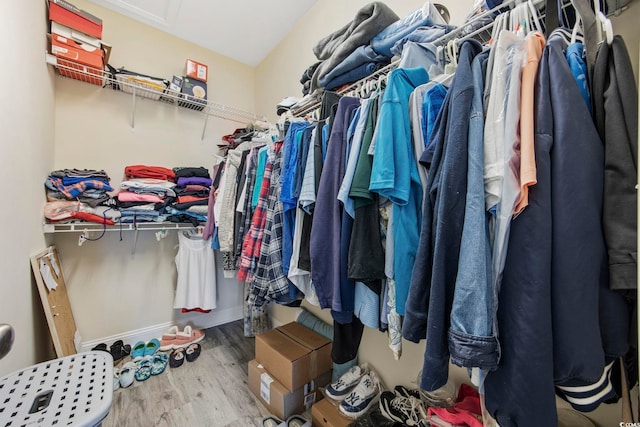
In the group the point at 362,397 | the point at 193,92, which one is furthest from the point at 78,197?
the point at 362,397

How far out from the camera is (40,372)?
777 mm

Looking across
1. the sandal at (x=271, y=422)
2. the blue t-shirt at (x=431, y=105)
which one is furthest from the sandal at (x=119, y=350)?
the blue t-shirt at (x=431, y=105)

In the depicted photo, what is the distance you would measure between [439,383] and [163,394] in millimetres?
1722

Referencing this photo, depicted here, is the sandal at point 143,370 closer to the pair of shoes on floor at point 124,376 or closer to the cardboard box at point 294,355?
the pair of shoes on floor at point 124,376

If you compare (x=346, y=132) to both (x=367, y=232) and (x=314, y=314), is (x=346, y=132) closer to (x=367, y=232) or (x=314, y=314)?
(x=367, y=232)

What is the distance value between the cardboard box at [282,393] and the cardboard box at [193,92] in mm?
2069

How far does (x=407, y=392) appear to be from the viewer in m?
1.12

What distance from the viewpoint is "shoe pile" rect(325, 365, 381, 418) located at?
3.83 feet

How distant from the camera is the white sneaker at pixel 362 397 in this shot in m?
1.16

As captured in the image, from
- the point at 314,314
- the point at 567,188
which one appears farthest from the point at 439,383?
the point at 314,314

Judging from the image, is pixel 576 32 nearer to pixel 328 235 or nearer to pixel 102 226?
pixel 328 235

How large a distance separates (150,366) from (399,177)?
6.88 ft

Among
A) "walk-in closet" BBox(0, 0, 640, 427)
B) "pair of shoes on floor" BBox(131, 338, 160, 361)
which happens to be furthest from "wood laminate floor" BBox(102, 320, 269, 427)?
"pair of shoes on floor" BBox(131, 338, 160, 361)

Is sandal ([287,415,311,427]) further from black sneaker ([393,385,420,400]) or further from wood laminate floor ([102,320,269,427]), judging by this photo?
black sneaker ([393,385,420,400])
